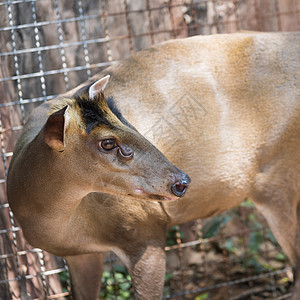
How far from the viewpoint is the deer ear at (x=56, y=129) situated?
2.46 meters

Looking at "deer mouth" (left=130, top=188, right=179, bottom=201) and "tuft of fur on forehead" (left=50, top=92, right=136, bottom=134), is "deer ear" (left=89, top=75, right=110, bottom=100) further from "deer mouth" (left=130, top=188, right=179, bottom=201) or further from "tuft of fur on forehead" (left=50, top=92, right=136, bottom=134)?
"deer mouth" (left=130, top=188, right=179, bottom=201)

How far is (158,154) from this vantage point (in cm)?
259

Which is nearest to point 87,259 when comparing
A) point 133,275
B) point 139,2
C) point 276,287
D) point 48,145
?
point 133,275

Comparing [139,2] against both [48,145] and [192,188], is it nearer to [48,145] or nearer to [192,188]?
[192,188]

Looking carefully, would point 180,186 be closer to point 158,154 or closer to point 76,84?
point 158,154

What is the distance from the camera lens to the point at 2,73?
4199mm

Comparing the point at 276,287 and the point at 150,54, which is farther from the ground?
the point at 150,54

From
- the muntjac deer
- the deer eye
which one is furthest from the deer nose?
the deer eye

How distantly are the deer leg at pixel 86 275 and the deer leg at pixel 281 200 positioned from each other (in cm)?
113

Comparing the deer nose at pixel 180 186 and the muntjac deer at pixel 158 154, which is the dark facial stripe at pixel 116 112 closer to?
the muntjac deer at pixel 158 154

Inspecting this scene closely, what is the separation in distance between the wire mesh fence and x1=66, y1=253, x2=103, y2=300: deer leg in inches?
23.7

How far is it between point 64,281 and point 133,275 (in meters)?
1.74

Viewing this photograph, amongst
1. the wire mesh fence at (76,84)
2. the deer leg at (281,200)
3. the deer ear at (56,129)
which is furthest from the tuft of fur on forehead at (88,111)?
the wire mesh fence at (76,84)

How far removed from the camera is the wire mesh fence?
4137mm
